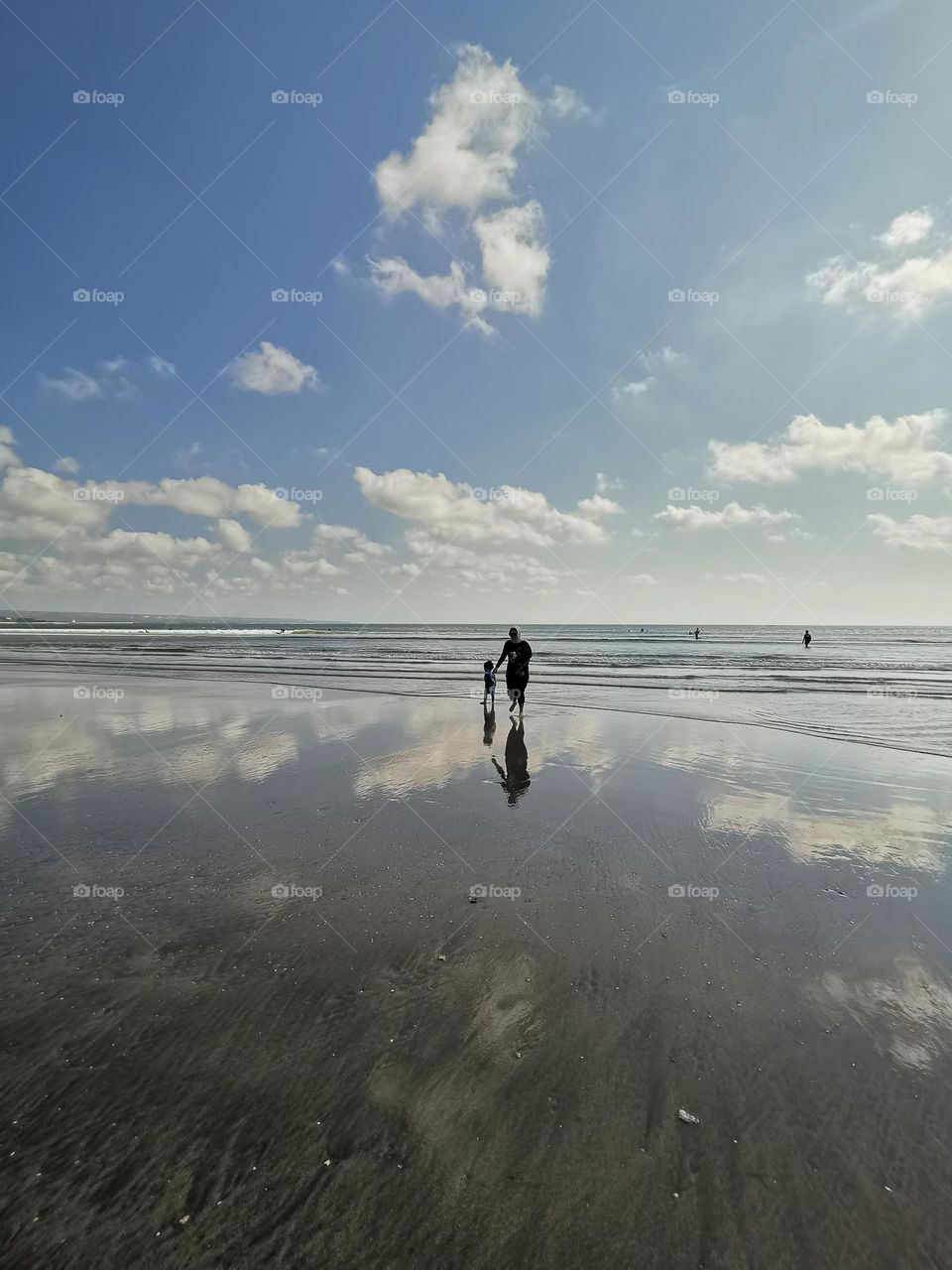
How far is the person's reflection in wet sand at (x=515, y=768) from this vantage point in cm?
859

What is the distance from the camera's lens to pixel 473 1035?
3451 mm

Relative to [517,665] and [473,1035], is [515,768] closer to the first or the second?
[517,665]

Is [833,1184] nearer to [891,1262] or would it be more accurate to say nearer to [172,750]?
[891,1262]

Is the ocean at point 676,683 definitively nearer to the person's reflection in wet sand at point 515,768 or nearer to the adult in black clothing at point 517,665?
the adult in black clothing at point 517,665

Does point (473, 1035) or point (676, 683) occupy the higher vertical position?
point (676, 683)

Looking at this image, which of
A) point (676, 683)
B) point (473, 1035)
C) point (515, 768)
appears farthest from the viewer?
point (676, 683)

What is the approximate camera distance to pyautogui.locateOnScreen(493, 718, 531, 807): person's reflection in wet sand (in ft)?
28.2

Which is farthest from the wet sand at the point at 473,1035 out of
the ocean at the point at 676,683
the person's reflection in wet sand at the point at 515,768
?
the ocean at the point at 676,683

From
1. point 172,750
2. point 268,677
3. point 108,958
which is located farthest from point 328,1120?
point 268,677

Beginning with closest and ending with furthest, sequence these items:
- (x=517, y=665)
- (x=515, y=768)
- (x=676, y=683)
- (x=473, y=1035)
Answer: (x=473, y=1035)
(x=515, y=768)
(x=517, y=665)
(x=676, y=683)

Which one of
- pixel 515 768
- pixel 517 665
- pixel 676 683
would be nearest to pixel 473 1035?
pixel 515 768

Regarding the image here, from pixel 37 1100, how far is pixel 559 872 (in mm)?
4372

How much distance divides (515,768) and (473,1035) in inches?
258

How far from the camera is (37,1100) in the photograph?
2.93 meters
